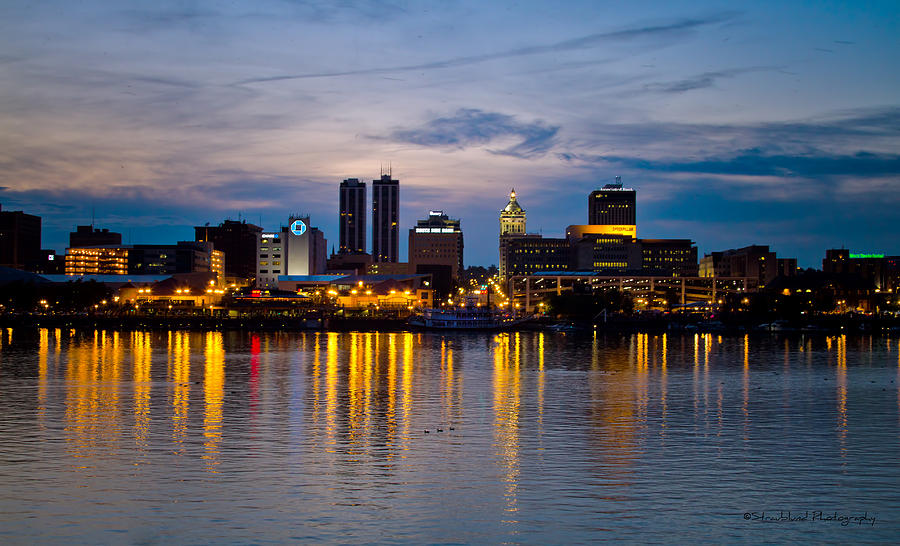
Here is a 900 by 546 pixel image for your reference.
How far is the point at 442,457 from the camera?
96.1 ft

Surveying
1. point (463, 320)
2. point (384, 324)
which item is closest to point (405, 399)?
point (463, 320)

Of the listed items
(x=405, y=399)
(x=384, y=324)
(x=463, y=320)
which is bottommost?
(x=405, y=399)

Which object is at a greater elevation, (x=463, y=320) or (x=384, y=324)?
(x=463, y=320)

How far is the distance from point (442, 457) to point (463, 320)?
11376 centimetres

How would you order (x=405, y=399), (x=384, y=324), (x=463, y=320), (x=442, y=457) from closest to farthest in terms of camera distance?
(x=442, y=457) → (x=405, y=399) → (x=463, y=320) → (x=384, y=324)

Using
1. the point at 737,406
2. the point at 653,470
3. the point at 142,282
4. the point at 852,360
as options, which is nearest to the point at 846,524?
the point at 653,470

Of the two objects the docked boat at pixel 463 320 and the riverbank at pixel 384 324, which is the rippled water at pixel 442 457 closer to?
the docked boat at pixel 463 320

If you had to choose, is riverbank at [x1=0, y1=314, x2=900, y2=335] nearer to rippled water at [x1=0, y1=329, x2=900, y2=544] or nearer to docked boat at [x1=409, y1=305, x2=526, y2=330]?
docked boat at [x1=409, y1=305, x2=526, y2=330]

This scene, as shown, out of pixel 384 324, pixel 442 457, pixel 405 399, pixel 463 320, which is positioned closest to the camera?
pixel 442 457

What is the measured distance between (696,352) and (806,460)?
6463 cm

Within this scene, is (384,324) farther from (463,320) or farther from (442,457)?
(442,457)

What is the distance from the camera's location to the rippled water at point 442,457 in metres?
21.3

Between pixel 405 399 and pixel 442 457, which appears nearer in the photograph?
pixel 442 457

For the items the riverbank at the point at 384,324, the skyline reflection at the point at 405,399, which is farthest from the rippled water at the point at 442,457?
the riverbank at the point at 384,324
